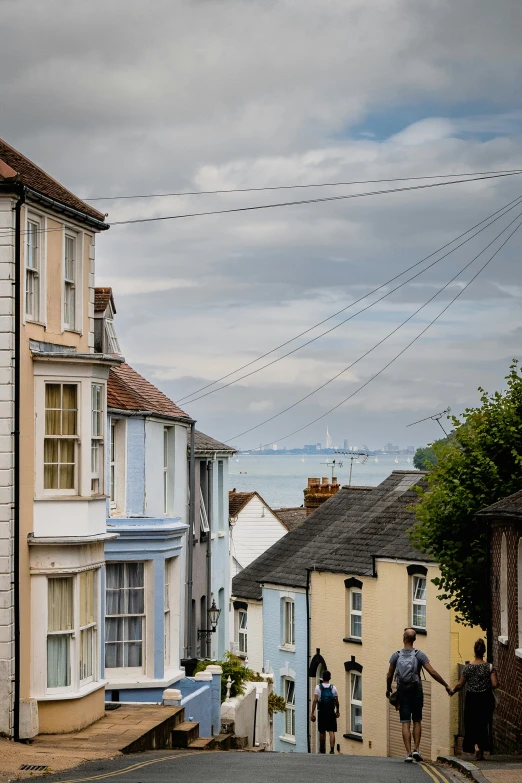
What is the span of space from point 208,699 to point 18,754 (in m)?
9.04

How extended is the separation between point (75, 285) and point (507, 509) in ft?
29.6

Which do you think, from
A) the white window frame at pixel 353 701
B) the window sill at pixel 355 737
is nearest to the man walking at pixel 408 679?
the window sill at pixel 355 737

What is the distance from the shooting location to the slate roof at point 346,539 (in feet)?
135

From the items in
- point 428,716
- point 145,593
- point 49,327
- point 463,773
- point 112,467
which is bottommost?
point 428,716

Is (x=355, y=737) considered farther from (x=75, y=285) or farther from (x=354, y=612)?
(x=75, y=285)

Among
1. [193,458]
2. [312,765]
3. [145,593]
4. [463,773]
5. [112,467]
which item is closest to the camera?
[463,773]

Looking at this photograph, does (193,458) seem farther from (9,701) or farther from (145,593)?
(9,701)

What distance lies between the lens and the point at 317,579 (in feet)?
140

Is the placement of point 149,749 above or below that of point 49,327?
below

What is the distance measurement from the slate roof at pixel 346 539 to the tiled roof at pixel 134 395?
10.5 meters

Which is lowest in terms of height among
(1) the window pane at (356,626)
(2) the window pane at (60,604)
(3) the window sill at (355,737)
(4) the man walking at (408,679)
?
(3) the window sill at (355,737)

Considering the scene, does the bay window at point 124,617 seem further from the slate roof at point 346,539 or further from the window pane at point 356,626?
the window pane at point 356,626

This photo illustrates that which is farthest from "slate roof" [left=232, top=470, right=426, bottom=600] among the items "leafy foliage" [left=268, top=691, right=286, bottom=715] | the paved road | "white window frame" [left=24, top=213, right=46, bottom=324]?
"white window frame" [left=24, top=213, right=46, bottom=324]

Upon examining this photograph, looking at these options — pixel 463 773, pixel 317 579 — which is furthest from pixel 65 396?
pixel 317 579
